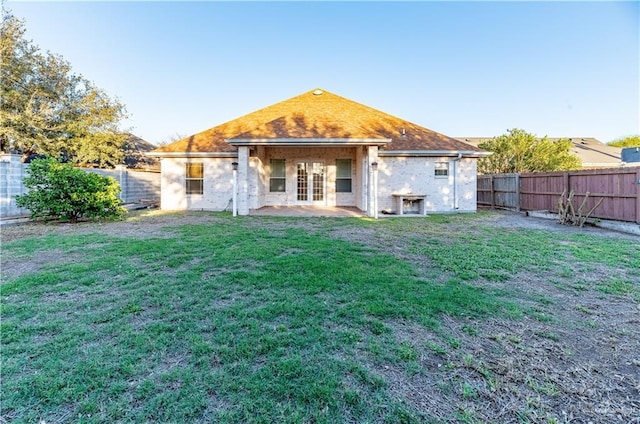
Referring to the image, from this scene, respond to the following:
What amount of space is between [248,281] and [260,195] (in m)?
10.2

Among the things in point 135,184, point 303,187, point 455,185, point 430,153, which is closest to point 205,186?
point 303,187

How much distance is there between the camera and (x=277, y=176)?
50.7 ft

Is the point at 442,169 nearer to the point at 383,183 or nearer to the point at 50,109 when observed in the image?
the point at 383,183

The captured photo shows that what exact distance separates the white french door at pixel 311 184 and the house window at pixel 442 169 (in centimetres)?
511

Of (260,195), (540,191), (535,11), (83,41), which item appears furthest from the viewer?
(260,195)

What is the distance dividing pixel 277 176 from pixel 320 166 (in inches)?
83.5

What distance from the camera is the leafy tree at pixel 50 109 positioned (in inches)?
599

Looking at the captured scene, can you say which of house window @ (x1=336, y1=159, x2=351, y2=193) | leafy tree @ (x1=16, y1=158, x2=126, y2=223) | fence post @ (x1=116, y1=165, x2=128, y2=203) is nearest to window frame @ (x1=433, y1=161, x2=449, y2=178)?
house window @ (x1=336, y1=159, x2=351, y2=193)

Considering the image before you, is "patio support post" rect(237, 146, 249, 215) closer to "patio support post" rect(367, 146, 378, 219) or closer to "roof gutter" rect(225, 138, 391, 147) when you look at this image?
"roof gutter" rect(225, 138, 391, 147)

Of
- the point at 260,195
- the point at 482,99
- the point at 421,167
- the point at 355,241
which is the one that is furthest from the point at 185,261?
the point at 482,99

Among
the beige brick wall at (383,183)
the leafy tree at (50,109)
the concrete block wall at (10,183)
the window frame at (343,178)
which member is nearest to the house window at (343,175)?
the window frame at (343,178)

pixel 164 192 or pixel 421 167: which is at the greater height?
pixel 421 167

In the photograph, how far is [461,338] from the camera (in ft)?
9.71

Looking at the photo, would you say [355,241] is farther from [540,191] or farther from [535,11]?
[535,11]
